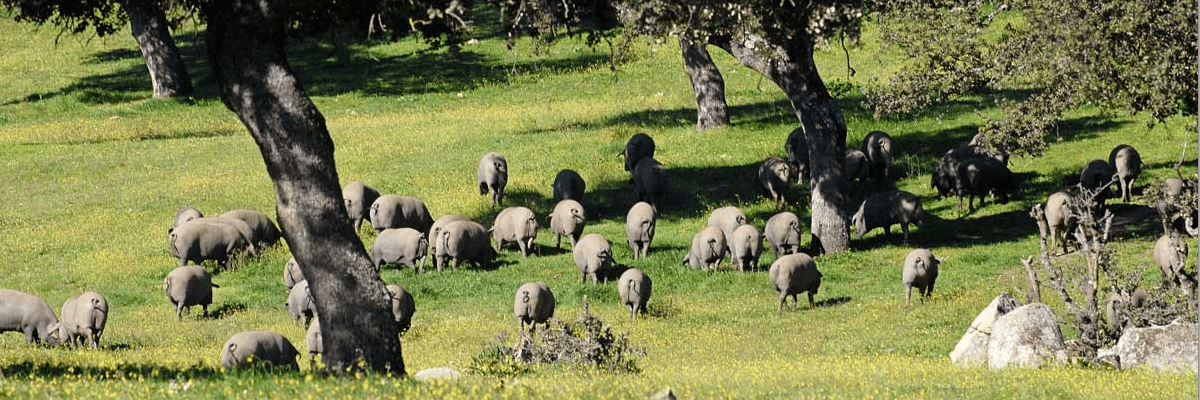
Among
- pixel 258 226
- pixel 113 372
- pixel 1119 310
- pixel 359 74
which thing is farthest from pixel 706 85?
pixel 113 372

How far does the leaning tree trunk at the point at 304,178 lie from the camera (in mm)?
16719

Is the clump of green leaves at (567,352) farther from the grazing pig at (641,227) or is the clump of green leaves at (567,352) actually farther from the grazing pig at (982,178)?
the grazing pig at (982,178)

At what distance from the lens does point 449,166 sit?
4262cm

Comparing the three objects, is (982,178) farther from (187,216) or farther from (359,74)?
(359,74)

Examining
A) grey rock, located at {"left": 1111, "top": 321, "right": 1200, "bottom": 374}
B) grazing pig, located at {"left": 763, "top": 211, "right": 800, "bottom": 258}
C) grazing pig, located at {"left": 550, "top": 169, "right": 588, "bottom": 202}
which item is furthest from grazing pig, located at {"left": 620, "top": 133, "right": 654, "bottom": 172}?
grey rock, located at {"left": 1111, "top": 321, "right": 1200, "bottom": 374}

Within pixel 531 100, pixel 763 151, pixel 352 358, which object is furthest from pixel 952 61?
pixel 531 100

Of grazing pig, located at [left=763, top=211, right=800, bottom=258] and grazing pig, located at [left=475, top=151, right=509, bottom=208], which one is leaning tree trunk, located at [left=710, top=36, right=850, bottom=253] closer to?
grazing pig, located at [left=763, top=211, right=800, bottom=258]

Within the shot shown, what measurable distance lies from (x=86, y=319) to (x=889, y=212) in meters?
17.8

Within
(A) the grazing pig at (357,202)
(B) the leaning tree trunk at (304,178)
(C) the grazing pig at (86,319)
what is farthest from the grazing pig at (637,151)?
(B) the leaning tree trunk at (304,178)

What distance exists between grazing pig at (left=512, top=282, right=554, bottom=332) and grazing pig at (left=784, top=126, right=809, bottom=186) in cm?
1547

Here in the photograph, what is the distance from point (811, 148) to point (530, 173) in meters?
10.4

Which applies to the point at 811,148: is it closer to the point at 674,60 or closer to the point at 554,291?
the point at 554,291

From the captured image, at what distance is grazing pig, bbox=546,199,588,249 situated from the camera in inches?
1299

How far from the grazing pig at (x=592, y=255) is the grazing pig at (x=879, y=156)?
11.8m
